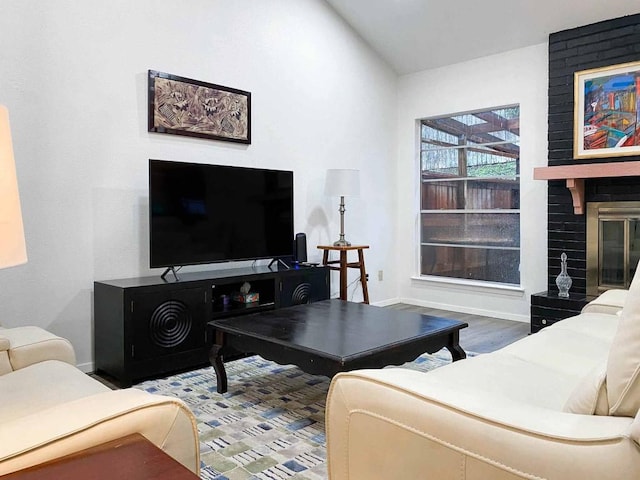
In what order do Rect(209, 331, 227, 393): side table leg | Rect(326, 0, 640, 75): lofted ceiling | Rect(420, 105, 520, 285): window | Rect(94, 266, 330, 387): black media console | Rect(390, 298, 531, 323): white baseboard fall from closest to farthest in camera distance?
Rect(209, 331, 227, 393): side table leg
Rect(94, 266, 330, 387): black media console
Rect(326, 0, 640, 75): lofted ceiling
Rect(390, 298, 531, 323): white baseboard
Rect(420, 105, 520, 285): window

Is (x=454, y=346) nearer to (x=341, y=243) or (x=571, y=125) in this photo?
(x=341, y=243)

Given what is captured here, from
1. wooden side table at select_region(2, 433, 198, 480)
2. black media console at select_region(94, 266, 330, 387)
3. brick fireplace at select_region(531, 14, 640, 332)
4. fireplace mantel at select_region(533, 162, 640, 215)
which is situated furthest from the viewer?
brick fireplace at select_region(531, 14, 640, 332)

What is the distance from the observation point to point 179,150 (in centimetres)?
374

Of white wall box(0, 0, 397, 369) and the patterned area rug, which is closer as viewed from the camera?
the patterned area rug

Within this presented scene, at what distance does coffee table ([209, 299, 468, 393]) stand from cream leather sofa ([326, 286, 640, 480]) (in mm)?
821

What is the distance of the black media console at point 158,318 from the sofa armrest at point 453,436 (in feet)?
6.36

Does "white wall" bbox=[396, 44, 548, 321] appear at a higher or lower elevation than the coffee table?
higher

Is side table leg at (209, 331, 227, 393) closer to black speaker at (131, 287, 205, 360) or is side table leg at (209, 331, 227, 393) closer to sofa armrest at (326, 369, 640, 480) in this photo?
black speaker at (131, 287, 205, 360)

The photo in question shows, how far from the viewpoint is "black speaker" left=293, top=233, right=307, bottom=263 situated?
4.34 metres

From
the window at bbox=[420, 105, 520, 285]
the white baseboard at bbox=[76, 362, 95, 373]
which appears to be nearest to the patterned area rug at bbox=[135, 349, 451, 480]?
the white baseboard at bbox=[76, 362, 95, 373]

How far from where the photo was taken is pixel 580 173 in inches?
157

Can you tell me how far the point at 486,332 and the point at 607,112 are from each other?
204 cm

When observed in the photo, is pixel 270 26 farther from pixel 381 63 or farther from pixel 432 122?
pixel 432 122

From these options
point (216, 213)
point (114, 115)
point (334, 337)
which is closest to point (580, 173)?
point (334, 337)
